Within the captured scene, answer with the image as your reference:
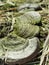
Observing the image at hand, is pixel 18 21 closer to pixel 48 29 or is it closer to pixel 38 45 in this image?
pixel 48 29

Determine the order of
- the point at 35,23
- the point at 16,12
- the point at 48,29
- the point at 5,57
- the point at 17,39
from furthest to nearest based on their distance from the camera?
the point at 16,12, the point at 35,23, the point at 48,29, the point at 17,39, the point at 5,57

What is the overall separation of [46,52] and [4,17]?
1.82 m

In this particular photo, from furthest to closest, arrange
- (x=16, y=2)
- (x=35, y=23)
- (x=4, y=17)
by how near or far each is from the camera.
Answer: (x=16, y=2)
(x=4, y=17)
(x=35, y=23)

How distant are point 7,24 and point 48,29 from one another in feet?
2.17

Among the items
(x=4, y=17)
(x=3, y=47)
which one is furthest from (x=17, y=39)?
(x=4, y=17)

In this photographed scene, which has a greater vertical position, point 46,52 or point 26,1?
point 46,52

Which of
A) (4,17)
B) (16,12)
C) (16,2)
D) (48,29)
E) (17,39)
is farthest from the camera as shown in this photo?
(16,2)

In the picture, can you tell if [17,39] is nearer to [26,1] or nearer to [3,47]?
[3,47]

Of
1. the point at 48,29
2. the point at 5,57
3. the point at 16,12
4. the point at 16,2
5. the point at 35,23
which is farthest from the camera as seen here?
the point at 16,2

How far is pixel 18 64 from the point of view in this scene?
10.6 feet

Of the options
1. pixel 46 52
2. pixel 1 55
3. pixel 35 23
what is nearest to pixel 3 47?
pixel 1 55

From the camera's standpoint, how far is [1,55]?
329cm

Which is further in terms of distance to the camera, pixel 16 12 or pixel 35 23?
pixel 16 12

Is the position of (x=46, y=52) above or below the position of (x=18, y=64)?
above
